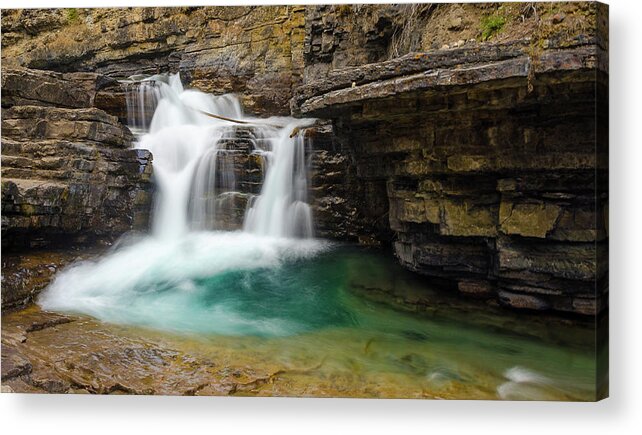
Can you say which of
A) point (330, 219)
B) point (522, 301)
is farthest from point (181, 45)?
point (522, 301)

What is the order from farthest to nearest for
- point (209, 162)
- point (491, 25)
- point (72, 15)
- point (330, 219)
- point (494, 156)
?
1. point (209, 162)
2. point (330, 219)
3. point (72, 15)
4. point (494, 156)
5. point (491, 25)

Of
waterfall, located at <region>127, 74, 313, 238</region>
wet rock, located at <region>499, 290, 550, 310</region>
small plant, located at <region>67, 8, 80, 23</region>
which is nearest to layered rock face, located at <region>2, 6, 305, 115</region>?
small plant, located at <region>67, 8, 80, 23</region>

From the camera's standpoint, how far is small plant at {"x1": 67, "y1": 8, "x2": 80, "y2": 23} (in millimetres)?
3625

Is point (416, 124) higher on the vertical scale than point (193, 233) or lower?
Result: higher

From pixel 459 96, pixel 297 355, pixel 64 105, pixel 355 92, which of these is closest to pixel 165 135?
pixel 64 105

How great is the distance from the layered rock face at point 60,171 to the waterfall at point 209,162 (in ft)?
0.89

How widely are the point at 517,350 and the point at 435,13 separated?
100 inches

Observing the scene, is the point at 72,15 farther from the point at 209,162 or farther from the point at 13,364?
the point at 13,364

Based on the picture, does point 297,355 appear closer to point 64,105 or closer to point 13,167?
point 13,167

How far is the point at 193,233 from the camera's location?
13.2ft

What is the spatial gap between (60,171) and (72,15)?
4.44 feet

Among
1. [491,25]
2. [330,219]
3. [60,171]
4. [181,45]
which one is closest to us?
[491,25]

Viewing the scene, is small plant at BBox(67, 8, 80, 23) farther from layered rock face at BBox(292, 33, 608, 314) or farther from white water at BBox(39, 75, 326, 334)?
layered rock face at BBox(292, 33, 608, 314)

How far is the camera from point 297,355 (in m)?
3.32
